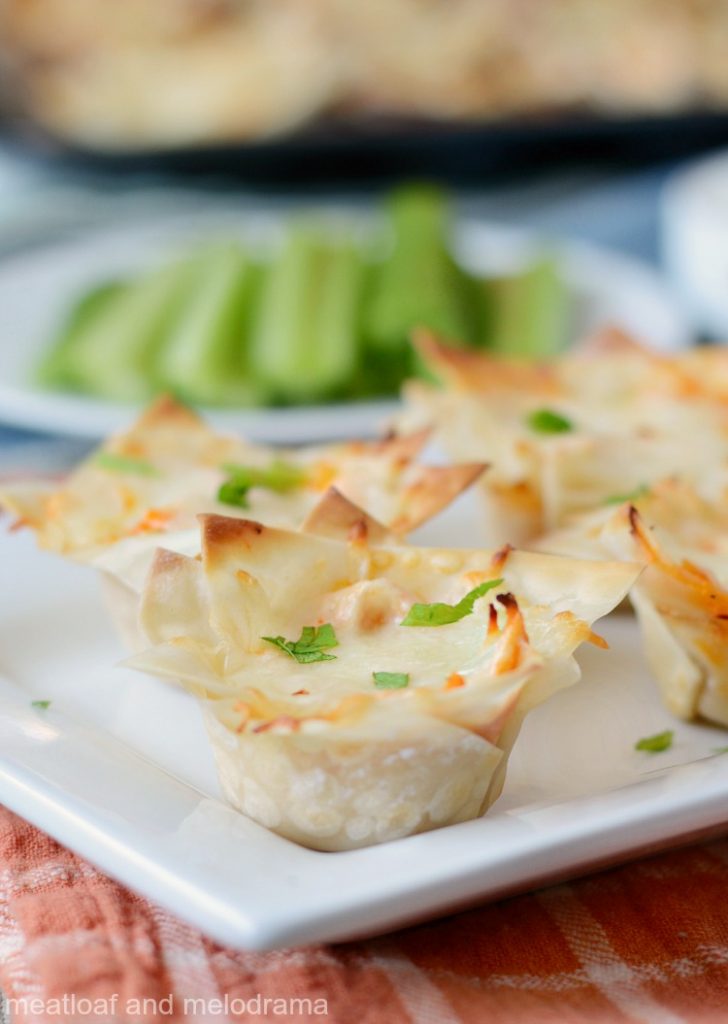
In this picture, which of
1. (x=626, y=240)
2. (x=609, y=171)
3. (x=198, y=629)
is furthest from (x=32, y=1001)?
(x=609, y=171)

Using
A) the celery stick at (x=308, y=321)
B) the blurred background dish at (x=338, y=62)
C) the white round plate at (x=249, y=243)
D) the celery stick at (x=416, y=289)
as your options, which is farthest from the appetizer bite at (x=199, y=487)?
the blurred background dish at (x=338, y=62)

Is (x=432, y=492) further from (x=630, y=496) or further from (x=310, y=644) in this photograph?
(x=310, y=644)

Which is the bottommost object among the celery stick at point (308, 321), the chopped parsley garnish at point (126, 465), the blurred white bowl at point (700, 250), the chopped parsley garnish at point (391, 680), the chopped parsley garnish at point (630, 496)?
the celery stick at point (308, 321)

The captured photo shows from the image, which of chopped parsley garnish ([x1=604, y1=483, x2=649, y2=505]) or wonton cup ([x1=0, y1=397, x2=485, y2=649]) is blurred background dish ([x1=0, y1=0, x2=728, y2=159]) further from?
chopped parsley garnish ([x1=604, y1=483, x2=649, y2=505])

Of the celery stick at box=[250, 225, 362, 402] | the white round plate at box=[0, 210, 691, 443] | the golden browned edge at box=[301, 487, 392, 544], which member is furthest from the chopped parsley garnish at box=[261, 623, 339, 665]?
the celery stick at box=[250, 225, 362, 402]

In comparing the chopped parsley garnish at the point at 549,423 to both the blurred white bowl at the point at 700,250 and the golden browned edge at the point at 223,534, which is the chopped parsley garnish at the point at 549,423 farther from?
the blurred white bowl at the point at 700,250

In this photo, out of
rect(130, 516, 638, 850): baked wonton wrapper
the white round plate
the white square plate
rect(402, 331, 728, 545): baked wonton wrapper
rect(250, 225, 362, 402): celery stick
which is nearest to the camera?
the white square plate

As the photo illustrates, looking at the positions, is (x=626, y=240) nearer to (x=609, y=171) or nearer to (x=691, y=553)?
(x=609, y=171)
